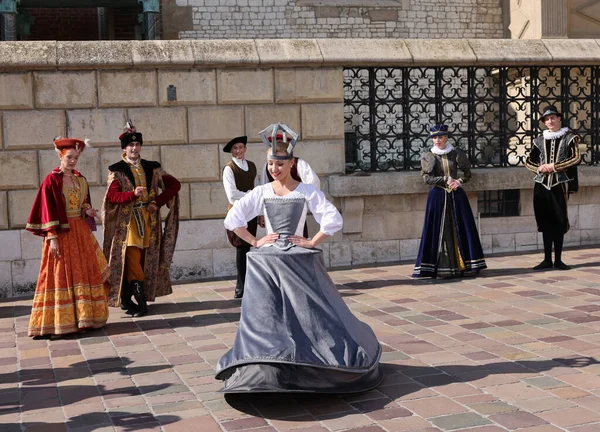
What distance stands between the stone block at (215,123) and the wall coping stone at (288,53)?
484mm

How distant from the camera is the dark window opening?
35.6 feet

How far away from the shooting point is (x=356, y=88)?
10.5m

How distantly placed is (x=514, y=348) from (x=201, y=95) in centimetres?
494

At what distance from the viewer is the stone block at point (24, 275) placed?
30.6 ft

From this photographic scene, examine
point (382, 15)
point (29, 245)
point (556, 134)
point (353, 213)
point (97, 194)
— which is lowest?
point (29, 245)

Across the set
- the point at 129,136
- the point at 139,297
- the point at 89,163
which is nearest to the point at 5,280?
the point at 89,163

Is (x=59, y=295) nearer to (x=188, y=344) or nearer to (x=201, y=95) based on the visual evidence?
(x=188, y=344)

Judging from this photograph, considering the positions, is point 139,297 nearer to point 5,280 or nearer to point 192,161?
point 5,280

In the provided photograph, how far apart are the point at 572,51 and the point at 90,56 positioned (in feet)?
18.7

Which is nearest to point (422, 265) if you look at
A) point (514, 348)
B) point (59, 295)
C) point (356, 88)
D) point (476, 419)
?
point (356, 88)

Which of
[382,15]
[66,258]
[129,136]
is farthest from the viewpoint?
[382,15]

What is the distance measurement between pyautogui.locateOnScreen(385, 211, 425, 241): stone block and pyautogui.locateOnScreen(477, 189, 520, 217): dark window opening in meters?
0.89

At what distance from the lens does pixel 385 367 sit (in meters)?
5.73

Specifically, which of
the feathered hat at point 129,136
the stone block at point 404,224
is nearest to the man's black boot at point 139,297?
the feathered hat at point 129,136
